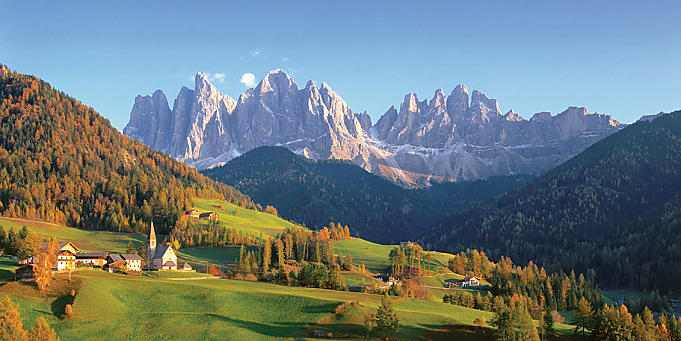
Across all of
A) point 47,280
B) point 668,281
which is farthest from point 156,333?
point 668,281

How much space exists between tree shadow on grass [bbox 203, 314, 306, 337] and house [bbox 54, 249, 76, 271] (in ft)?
141

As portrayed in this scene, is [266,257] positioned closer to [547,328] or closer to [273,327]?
[273,327]

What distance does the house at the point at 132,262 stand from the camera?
4924 inches

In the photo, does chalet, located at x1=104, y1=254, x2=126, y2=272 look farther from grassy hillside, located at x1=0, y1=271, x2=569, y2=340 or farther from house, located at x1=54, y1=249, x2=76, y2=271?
grassy hillside, located at x1=0, y1=271, x2=569, y2=340

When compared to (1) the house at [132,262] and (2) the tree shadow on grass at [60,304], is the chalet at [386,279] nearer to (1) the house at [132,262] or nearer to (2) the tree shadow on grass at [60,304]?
(1) the house at [132,262]

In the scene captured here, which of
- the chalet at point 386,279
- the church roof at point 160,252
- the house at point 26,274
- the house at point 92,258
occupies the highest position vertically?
the church roof at point 160,252

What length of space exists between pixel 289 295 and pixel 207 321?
17.3m

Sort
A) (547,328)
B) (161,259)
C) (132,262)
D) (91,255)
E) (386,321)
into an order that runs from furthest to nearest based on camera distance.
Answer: (161,259) < (132,262) < (91,255) < (547,328) < (386,321)

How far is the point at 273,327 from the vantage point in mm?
80188

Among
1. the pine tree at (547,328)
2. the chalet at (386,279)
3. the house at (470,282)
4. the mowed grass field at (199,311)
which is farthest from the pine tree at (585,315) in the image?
the house at (470,282)

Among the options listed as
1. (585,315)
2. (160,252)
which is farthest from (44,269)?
(585,315)

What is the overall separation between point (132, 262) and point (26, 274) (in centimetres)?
3370

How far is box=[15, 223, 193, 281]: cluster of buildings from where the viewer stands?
111 m

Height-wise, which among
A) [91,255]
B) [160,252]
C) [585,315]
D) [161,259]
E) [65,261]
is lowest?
[585,315]
